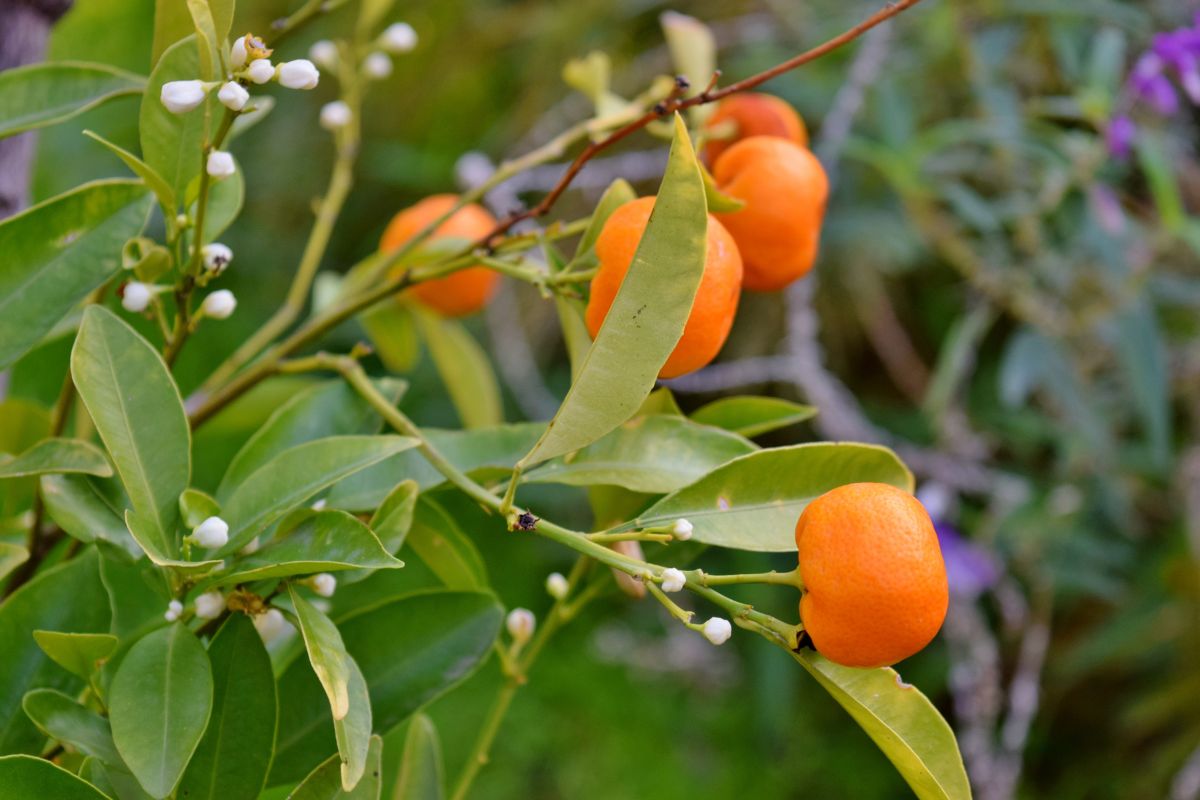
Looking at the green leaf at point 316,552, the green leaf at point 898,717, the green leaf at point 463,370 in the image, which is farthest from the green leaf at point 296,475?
the green leaf at point 463,370

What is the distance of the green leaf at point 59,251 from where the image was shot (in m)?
0.28

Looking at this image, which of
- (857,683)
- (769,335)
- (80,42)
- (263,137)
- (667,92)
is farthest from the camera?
(263,137)

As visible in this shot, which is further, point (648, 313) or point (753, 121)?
point (753, 121)

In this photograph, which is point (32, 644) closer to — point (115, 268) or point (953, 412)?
point (115, 268)

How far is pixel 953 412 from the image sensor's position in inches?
38.2

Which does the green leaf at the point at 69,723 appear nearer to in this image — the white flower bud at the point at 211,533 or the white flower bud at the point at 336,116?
the white flower bud at the point at 211,533

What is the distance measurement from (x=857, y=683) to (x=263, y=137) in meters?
1.13

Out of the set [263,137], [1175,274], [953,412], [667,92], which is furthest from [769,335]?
[667,92]

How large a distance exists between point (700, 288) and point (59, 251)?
0.17 metres

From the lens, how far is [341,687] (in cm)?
24

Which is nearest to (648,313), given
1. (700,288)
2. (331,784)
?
(700,288)

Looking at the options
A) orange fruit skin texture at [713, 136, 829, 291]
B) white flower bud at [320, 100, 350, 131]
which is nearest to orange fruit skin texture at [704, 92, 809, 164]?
orange fruit skin texture at [713, 136, 829, 291]

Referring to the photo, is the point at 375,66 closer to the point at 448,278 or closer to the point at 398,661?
the point at 448,278

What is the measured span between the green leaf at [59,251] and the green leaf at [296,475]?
0.07m
